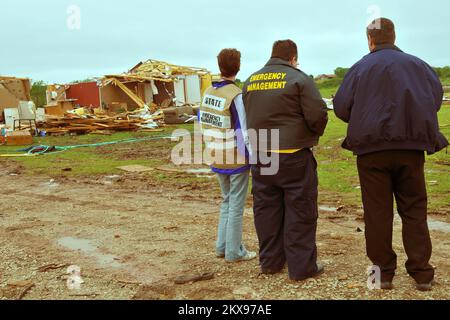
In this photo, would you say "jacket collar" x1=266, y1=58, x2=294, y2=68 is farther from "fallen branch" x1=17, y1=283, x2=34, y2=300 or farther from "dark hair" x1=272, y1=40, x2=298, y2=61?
"fallen branch" x1=17, y1=283, x2=34, y2=300

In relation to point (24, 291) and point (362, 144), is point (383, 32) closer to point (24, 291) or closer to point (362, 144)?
point (362, 144)

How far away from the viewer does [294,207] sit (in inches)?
189

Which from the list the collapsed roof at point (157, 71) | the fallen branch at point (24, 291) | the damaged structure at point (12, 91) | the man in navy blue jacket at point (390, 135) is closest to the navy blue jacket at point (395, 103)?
the man in navy blue jacket at point (390, 135)

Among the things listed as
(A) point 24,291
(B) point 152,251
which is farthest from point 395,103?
(A) point 24,291

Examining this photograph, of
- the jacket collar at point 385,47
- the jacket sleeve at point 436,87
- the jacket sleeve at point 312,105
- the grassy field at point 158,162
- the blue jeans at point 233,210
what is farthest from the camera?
the grassy field at point 158,162

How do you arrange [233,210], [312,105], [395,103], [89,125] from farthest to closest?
[89,125]
[233,210]
[312,105]
[395,103]

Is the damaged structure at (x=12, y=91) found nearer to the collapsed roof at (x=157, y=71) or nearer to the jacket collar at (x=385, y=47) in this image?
the collapsed roof at (x=157, y=71)

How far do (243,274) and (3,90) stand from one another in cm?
2772

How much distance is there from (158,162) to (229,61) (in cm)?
959

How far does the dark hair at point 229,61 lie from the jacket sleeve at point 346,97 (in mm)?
1146

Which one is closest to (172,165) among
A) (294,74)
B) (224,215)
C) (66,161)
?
(66,161)

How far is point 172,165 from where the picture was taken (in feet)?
45.7

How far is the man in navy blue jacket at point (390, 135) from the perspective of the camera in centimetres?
421

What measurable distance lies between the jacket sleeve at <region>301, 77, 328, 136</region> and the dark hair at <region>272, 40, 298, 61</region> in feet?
1.05
